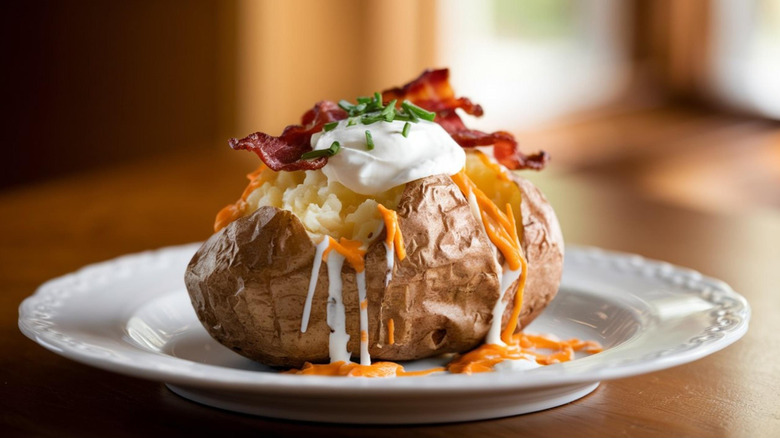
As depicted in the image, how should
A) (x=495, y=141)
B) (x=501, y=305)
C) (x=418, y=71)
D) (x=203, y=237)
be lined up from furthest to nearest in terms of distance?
(x=418, y=71), (x=203, y=237), (x=495, y=141), (x=501, y=305)

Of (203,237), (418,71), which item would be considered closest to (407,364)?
(203,237)

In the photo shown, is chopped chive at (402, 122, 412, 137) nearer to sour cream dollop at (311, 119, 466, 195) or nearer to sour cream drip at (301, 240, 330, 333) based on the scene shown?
sour cream dollop at (311, 119, 466, 195)

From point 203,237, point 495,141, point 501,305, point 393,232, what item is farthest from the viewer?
point 203,237

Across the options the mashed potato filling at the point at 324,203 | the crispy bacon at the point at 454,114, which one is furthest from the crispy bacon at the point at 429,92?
the mashed potato filling at the point at 324,203

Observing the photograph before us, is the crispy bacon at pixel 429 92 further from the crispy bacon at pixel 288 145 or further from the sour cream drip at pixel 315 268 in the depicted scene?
the sour cream drip at pixel 315 268

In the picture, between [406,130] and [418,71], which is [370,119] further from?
[418,71]

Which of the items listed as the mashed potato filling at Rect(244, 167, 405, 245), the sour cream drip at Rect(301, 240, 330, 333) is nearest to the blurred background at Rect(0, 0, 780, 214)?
the mashed potato filling at Rect(244, 167, 405, 245)

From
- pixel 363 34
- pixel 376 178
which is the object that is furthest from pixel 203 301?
pixel 363 34
